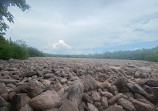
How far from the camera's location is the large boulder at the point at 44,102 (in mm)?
1629

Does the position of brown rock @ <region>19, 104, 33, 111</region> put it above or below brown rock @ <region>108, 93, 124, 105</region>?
above

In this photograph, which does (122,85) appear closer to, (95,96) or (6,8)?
(95,96)

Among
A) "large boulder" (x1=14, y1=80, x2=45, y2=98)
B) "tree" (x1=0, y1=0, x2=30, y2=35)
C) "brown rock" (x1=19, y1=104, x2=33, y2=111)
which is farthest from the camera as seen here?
"tree" (x1=0, y1=0, x2=30, y2=35)

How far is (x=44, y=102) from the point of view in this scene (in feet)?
5.44

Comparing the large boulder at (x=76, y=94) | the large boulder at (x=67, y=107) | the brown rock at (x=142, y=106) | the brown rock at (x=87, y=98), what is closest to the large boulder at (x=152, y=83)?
the brown rock at (x=142, y=106)

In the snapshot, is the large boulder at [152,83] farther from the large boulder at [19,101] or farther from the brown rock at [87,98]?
the large boulder at [19,101]

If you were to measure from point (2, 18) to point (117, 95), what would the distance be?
6.23m

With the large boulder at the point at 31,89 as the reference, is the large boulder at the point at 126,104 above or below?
below

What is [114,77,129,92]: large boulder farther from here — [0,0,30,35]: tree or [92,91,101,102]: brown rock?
[0,0,30,35]: tree

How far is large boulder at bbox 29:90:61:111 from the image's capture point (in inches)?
64.1

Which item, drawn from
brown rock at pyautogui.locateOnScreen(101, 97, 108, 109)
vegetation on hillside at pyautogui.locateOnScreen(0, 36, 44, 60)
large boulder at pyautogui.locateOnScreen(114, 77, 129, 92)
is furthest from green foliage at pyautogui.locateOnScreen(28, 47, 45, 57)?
brown rock at pyautogui.locateOnScreen(101, 97, 108, 109)

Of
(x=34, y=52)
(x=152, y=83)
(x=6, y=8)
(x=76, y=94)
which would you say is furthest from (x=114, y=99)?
(x=34, y=52)

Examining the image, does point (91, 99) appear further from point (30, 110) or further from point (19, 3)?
point (19, 3)

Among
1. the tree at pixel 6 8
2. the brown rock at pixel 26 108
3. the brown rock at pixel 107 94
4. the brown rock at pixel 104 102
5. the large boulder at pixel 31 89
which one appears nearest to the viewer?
the brown rock at pixel 26 108
